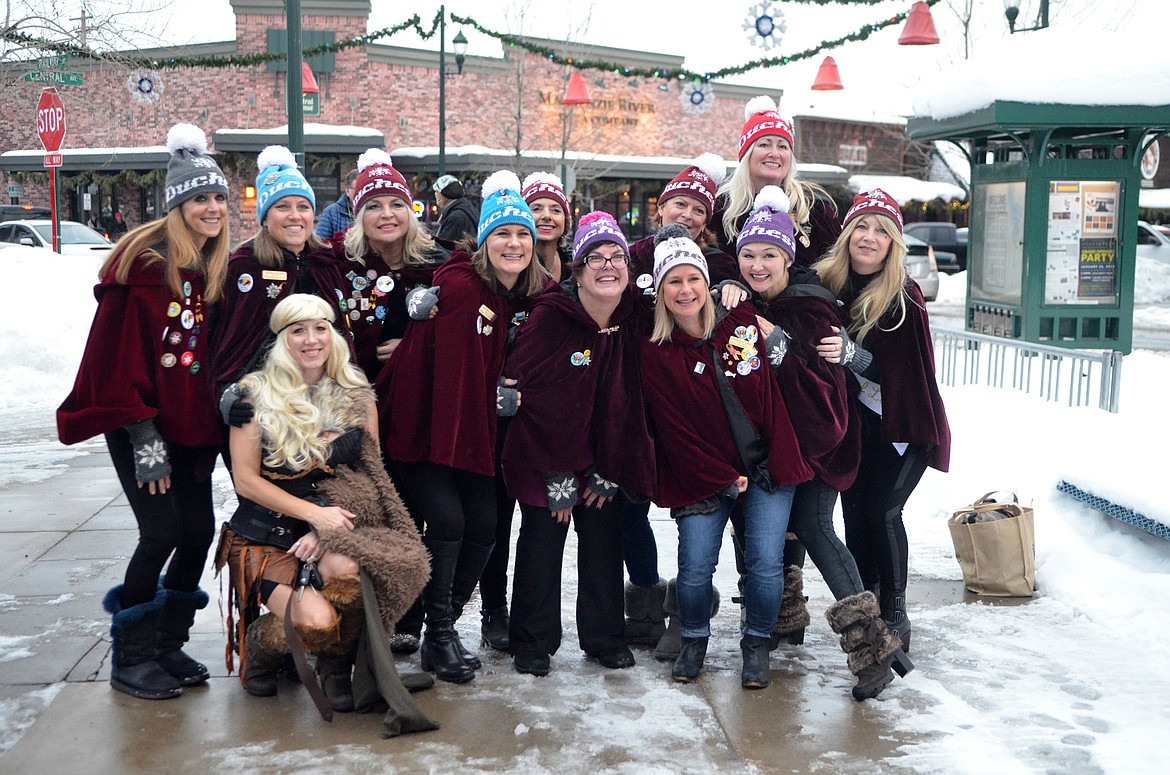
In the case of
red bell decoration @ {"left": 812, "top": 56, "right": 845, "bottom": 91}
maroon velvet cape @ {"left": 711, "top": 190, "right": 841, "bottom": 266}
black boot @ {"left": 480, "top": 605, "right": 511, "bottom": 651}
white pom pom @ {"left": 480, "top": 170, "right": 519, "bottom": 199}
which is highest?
red bell decoration @ {"left": 812, "top": 56, "right": 845, "bottom": 91}

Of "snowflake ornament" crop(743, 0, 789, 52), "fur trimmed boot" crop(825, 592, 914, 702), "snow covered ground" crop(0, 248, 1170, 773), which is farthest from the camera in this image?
"snowflake ornament" crop(743, 0, 789, 52)

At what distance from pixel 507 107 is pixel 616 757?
3356cm

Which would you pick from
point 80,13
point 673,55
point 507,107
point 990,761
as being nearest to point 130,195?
point 507,107

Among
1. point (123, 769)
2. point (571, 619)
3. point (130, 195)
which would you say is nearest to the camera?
point (123, 769)

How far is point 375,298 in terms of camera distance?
486 cm

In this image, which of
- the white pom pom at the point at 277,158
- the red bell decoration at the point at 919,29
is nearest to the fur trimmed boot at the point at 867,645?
the white pom pom at the point at 277,158

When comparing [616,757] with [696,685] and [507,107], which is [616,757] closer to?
[696,685]

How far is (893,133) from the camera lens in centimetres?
4050

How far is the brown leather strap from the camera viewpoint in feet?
13.0

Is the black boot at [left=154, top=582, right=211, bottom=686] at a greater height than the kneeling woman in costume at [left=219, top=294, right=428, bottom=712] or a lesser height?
lesser

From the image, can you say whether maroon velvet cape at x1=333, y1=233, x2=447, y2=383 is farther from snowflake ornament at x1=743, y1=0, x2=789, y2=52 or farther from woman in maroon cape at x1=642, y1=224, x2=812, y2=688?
snowflake ornament at x1=743, y1=0, x2=789, y2=52

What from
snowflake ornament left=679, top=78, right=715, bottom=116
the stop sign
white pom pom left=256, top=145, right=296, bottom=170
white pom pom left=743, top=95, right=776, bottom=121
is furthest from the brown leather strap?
snowflake ornament left=679, top=78, right=715, bottom=116

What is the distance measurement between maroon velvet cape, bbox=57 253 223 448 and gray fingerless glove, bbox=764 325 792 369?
2.16 meters

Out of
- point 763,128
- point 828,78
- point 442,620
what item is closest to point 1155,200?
point 828,78
